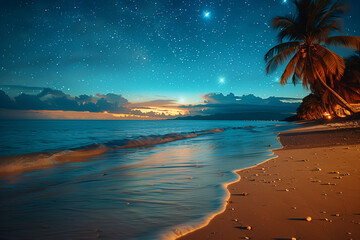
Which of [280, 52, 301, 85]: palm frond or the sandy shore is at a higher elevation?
[280, 52, 301, 85]: palm frond

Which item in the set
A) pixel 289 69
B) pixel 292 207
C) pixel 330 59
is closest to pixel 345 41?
pixel 330 59

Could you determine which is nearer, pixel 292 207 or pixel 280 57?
pixel 292 207

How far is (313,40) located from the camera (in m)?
14.0

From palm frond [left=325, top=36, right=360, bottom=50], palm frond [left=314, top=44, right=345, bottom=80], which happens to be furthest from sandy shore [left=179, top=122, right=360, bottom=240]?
palm frond [left=325, top=36, right=360, bottom=50]

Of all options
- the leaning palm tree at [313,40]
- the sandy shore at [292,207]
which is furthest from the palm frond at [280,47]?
the sandy shore at [292,207]

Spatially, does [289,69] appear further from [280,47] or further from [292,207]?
[292,207]

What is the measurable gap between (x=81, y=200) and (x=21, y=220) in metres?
0.93

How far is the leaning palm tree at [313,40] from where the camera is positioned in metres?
12.9

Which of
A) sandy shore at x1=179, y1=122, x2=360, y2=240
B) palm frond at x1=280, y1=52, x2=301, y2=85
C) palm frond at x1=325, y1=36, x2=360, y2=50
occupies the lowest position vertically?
sandy shore at x1=179, y1=122, x2=360, y2=240

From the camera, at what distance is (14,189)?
4.95 m

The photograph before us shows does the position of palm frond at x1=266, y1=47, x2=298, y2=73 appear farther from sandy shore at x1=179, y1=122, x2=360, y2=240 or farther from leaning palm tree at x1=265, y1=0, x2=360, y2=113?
sandy shore at x1=179, y1=122, x2=360, y2=240

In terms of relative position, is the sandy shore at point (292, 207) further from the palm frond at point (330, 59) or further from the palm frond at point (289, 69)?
the palm frond at point (289, 69)

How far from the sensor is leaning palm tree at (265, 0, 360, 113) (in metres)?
12.9

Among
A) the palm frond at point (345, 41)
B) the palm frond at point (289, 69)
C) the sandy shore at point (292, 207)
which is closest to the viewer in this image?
the sandy shore at point (292, 207)
